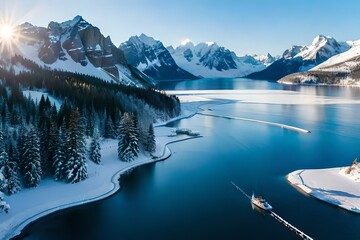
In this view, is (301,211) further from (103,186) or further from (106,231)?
(103,186)

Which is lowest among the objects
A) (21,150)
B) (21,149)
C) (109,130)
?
(109,130)

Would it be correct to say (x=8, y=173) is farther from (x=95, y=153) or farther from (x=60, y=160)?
(x=95, y=153)

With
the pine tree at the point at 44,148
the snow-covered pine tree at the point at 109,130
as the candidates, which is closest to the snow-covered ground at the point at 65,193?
the pine tree at the point at 44,148

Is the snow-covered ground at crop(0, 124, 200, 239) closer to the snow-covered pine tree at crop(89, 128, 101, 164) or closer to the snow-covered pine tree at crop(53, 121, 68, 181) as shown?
the snow-covered pine tree at crop(89, 128, 101, 164)

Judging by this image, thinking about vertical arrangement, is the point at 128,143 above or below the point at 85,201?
above

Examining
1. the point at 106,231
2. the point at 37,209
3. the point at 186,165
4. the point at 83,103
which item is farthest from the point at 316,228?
the point at 83,103

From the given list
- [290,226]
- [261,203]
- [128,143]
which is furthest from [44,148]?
[290,226]
